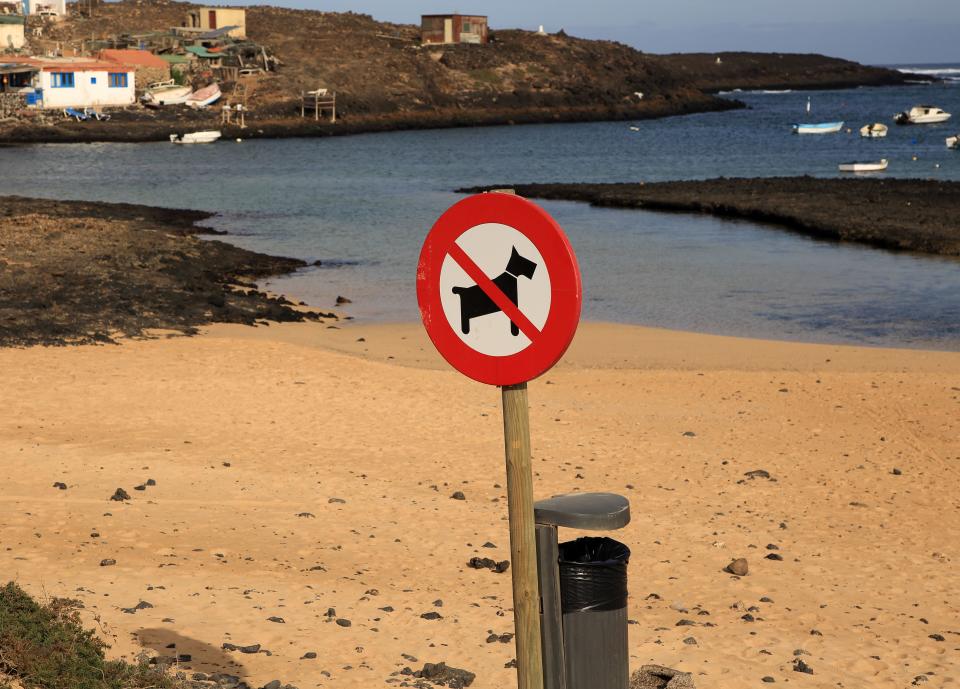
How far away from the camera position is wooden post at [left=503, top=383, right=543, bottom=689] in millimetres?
4090

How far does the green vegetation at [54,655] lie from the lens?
5.54 m

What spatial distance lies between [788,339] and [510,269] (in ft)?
62.8

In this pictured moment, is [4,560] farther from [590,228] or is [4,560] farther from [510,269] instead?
[590,228]

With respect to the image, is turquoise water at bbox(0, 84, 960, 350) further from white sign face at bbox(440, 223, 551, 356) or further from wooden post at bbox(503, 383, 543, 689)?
white sign face at bbox(440, 223, 551, 356)

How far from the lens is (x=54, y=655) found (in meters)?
5.71

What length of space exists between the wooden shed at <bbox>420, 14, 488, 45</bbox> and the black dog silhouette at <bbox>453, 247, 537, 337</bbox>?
135 meters

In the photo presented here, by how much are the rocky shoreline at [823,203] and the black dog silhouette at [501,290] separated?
28.3m

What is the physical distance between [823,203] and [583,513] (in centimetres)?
4016

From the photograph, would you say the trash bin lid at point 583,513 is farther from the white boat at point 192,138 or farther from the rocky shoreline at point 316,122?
the rocky shoreline at point 316,122

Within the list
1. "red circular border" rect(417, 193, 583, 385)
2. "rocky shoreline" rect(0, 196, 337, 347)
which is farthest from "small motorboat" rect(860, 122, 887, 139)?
"red circular border" rect(417, 193, 583, 385)

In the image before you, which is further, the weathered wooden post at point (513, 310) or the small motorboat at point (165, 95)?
the small motorboat at point (165, 95)

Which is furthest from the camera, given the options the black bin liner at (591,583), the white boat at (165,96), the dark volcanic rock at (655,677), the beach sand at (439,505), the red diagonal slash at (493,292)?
the white boat at (165,96)

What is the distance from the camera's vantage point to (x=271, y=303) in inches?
936

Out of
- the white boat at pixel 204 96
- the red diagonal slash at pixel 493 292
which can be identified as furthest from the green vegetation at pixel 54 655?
the white boat at pixel 204 96
